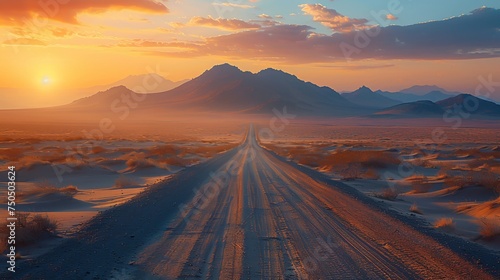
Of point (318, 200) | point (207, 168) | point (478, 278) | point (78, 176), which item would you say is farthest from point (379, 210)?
point (78, 176)

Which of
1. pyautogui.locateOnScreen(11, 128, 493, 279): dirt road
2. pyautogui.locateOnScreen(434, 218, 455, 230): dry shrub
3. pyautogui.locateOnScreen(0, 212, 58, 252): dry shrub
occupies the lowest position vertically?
pyautogui.locateOnScreen(434, 218, 455, 230): dry shrub

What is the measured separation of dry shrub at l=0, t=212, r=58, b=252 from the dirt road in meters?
0.81

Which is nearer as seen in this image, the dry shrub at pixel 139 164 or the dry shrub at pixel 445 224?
the dry shrub at pixel 445 224

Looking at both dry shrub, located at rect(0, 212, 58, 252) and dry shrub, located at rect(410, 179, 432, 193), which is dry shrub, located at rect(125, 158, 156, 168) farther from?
dry shrub, located at rect(0, 212, 58, 252)

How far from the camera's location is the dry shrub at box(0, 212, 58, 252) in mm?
11183

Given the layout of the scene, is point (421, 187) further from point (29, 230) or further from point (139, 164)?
point (139, 164)

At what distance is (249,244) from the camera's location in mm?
11258

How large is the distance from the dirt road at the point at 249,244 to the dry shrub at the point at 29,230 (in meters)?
0.81

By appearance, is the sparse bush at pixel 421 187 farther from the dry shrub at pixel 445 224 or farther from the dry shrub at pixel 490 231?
the dry shrub at pixel 490 231

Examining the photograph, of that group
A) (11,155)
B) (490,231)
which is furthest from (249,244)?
(11,155)

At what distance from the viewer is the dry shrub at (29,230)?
11.2 meters

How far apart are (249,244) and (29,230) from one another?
214 inches

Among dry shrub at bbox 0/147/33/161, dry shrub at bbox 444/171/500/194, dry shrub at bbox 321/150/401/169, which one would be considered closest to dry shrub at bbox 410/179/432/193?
dry shrub at bbox 444/171/500/194

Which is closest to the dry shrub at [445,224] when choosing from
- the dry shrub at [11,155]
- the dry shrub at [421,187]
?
the dry shrub at [421,187]
